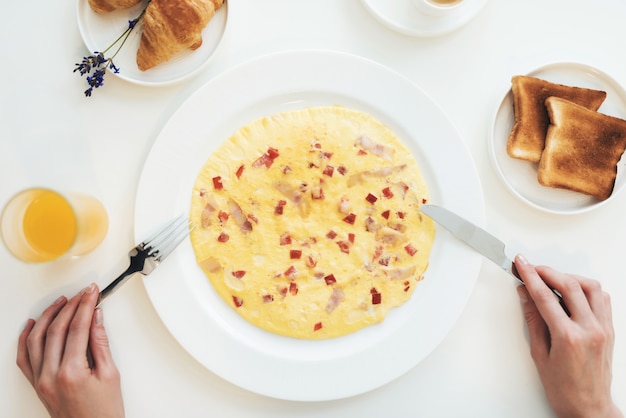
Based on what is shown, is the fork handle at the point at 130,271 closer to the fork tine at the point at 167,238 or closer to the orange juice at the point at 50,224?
the fork tine at the point at 167,238

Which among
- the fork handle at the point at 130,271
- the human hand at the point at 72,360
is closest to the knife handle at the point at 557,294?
the fork handle at the point at 130,271

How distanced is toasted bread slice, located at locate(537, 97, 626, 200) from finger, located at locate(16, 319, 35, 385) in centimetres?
162

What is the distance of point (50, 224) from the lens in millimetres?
1518

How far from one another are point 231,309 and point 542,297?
0.93m

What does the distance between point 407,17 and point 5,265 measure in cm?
146

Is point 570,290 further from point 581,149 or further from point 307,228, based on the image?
point 307,228

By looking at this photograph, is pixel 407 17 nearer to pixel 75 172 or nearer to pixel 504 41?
pixel 504 41

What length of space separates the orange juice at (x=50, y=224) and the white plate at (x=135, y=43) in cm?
43

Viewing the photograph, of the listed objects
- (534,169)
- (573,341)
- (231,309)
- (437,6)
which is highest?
(437,6)

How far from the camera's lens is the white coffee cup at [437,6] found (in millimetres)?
1612

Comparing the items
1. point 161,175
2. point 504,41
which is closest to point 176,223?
point 161,175

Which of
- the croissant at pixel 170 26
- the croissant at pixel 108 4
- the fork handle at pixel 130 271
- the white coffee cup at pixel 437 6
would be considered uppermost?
the croissant at pixel 108 4

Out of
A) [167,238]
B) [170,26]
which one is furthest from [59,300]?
[170,26]

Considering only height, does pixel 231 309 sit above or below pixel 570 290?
above
